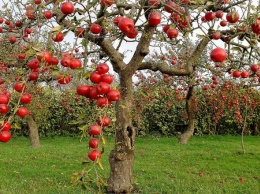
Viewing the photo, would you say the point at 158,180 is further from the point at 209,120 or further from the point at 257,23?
the point at 209,120

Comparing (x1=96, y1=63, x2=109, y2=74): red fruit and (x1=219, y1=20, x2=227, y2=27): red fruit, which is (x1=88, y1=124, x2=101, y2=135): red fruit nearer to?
(x1=96, y1=63, x2=109, y2=74): red fruit

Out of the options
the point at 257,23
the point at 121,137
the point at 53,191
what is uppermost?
the point at 257,23

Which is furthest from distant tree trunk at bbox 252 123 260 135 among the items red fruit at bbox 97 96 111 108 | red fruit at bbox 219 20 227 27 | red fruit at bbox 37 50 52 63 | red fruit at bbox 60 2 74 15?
red fruit at bbox 37 50 52 63

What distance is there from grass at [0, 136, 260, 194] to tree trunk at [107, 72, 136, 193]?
0.45 metres

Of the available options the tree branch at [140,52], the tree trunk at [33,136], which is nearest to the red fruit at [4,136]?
the tree branch at [140,52]

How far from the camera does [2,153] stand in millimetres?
10188

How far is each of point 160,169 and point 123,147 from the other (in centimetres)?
246

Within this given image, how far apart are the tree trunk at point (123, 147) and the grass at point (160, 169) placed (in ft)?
1.47

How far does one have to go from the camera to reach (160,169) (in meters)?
7.25

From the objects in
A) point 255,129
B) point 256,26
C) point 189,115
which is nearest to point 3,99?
point 256,26

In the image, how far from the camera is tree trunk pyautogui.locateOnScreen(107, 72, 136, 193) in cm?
485

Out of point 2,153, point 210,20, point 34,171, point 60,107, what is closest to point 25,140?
point 60,107

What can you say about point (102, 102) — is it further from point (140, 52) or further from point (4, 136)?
point (140, 52)

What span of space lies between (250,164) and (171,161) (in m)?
1.80
